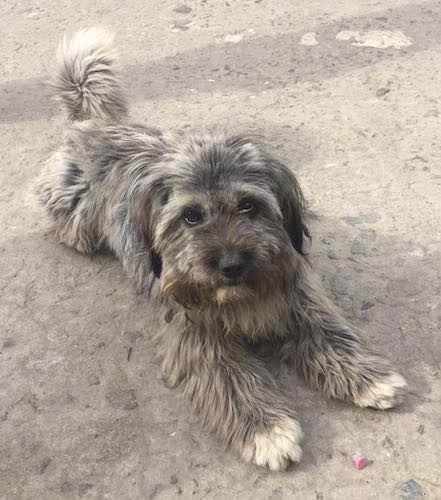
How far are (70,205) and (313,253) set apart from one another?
1.67 metres

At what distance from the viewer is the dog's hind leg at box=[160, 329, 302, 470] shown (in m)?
2.96

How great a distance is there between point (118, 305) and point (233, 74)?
3075mm

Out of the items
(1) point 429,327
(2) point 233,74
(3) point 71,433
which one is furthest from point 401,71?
(3) point 71,433

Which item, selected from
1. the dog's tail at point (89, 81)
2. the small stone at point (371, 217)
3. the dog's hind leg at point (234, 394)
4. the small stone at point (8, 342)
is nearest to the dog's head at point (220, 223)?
the dog's hind leg at point (234, 394)

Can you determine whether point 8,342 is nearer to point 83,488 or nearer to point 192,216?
point 83,488

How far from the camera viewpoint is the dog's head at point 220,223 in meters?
2.85

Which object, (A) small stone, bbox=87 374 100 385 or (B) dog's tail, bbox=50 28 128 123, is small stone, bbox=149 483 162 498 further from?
(B) dog's tail, bbox=50 28 128 123

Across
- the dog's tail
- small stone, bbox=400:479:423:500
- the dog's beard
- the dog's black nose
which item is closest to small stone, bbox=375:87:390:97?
the dog's tail

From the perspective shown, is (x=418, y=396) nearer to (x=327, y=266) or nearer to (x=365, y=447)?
(x=365, y=447)

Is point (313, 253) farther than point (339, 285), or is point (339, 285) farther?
point (313, 253)

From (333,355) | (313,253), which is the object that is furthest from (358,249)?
(333,355)

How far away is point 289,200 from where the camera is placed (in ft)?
10.4

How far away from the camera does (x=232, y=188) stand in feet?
9.68

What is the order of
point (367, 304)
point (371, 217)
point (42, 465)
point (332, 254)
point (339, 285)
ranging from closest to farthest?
point (42, 465)
point (367, 304)
point (339, 285)
point (332, 254)
point (371, 217)
